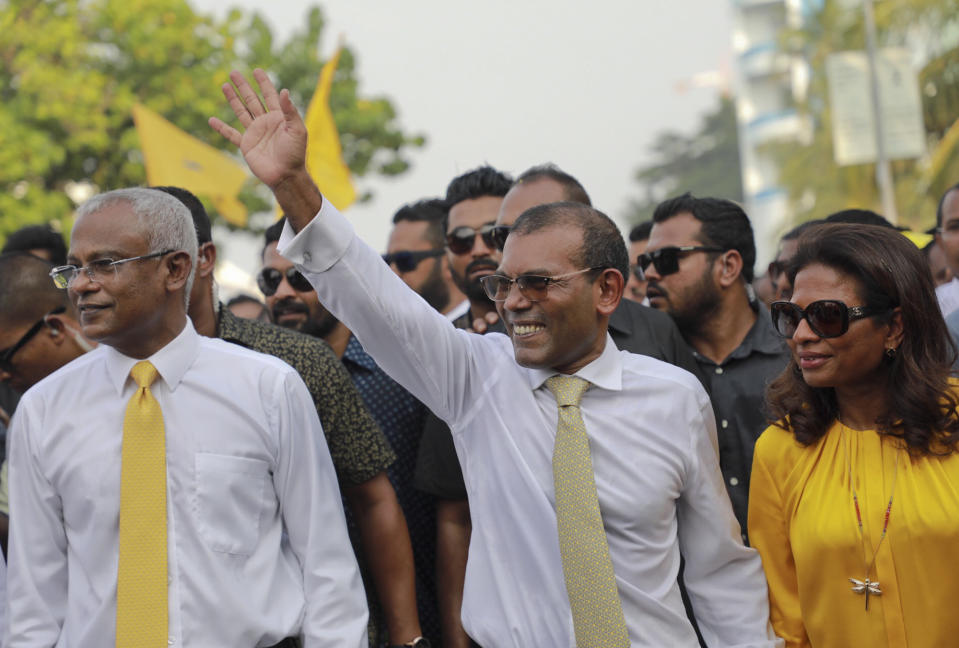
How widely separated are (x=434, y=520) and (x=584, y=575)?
157 cm

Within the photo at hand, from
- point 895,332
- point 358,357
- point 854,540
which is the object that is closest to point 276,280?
point 358,357

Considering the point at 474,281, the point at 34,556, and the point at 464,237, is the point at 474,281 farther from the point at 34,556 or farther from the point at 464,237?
the point at 34,556

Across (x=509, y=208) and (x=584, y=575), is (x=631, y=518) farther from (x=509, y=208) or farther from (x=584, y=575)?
(x=509, y=208)

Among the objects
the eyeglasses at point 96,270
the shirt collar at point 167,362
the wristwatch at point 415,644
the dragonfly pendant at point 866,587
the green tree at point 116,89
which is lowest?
the wristwatch at point 415,644

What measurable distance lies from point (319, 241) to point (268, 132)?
36 cm

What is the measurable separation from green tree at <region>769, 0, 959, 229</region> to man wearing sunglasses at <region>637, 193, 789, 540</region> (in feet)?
55.4

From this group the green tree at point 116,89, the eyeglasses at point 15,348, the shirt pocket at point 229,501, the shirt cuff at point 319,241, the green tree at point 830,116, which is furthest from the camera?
the green tree at point 830,116

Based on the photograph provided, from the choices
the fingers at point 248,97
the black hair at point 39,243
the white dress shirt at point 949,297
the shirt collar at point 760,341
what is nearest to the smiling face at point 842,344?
the shirt collar at point 760,341

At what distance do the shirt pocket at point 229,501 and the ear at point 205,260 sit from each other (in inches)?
38.8

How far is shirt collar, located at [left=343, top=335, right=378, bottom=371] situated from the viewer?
201 inches

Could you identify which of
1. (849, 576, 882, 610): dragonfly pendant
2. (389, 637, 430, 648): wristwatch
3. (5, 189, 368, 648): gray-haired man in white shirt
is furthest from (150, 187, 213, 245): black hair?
(849, 576, 882, 610): dragonfly pendant

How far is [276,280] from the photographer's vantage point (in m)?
5.70

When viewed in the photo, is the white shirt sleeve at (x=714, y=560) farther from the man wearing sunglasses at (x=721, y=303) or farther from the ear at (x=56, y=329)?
the ear at (x=56, y=329)

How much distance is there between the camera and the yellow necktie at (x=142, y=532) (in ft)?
11.2
